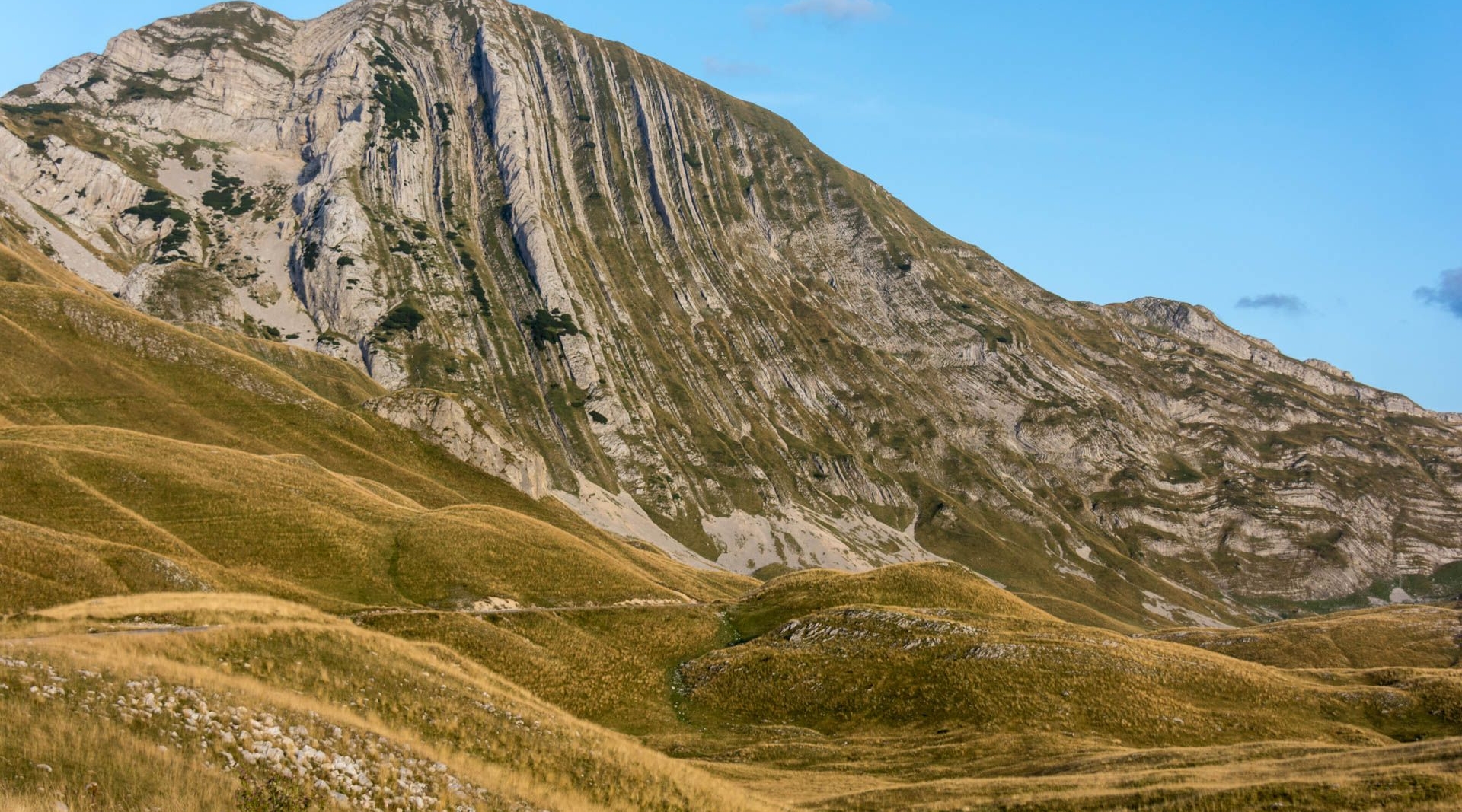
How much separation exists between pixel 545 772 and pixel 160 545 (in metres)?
48.5

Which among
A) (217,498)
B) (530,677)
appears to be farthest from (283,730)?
(217,498)

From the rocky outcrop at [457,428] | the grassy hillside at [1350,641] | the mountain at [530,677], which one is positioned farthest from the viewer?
the rocky outcrop at [457,428]

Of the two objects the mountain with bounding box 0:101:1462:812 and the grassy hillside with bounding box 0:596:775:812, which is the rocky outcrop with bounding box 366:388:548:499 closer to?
Answer: the mountain with bounding box 0:101:1462:812

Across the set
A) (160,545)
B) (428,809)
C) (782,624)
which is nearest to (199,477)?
(160,545)

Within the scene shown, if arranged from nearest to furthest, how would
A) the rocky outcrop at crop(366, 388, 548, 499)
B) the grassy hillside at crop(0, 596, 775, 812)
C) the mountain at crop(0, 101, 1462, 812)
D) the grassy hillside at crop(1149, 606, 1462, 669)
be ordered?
the grassy hillside at crop(0, 596, 775, 812) < the mountain at crop(0, 101, 1462, 812) < the grassy hillside at crop(1149, 606, 1462, 669) < the rocky outcrop at crop(366, 388, 548, 499)

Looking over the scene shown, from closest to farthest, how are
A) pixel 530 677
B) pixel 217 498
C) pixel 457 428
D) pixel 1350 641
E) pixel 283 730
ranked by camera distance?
pixel 283 730 < pixel 530 677 < pixel 217 498 < pixel 1350 641 < pixel 457 428

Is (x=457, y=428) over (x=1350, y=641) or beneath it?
beneath

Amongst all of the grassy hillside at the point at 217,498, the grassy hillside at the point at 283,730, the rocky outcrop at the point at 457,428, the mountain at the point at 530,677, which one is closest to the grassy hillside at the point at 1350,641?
the mountain at the point at 530,677

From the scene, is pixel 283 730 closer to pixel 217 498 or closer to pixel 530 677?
pixel 530 677

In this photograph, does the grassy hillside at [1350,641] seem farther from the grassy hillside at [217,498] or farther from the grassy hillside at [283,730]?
the grassy hillside at [283,730]

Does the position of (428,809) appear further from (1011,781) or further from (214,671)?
(1011,781)

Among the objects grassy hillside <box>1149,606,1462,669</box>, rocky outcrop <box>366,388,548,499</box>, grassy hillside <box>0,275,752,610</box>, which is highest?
grassy hillside <box>1149,606,1462,669</box>

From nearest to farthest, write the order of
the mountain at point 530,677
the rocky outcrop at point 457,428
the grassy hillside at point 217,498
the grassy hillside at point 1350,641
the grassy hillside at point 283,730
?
the grassy hillside at point 283,730 < the mountain at point 530,677 < the grassy hillside at point 217,498 < the grassy hillside at point 1350,641 < the rocky outcrop at point 457,428

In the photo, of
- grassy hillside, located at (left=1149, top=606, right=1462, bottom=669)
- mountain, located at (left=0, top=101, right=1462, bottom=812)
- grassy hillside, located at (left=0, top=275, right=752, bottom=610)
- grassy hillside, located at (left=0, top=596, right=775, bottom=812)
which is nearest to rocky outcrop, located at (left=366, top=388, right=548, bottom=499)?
grassy hillside, located at (left=0, top=275, right=752, bottom=610)
